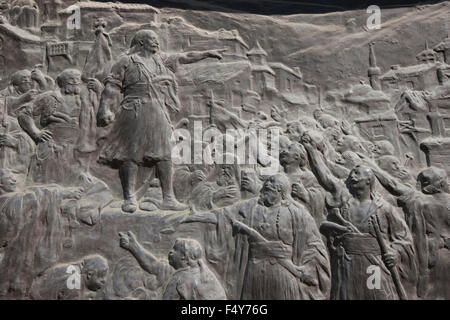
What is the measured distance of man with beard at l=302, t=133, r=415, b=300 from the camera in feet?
20.6

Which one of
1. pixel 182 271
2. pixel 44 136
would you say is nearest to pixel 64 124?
pixel 44 136

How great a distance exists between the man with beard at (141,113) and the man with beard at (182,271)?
57 cm

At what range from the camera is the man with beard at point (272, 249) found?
6.23 meters

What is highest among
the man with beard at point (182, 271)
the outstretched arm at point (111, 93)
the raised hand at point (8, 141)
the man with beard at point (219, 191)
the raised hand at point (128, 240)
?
the outstretched arm at point (111, 93)

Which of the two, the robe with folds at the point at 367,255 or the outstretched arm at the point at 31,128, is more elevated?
the outstretched arm at the point at 31,128

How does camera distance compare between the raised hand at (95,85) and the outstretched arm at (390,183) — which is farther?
the raised hand at (95,85)

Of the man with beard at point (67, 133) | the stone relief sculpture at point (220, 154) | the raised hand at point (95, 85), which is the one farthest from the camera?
the raised hand at point (95, 85)

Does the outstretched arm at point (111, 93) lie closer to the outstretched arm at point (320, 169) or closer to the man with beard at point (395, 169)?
the outstretched arm at point (320, 169)

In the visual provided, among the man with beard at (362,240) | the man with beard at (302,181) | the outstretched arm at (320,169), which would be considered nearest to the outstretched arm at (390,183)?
the man with beard at (362,240)

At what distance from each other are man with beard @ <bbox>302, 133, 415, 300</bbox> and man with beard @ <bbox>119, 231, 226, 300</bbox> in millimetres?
1570

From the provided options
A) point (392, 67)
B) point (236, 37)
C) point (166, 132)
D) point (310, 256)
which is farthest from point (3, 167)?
point (392, 67)

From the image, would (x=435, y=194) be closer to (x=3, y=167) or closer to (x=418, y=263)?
(x=418, y=263)

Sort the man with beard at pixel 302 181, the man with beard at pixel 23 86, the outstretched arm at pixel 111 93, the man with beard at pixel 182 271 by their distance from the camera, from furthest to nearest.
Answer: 1. the man with beard at pixel 23 86
2. the outstretched arm at pixel 111 93
3. the man with beard at pixel 302 181
4. the man with beard at pixel 182 271

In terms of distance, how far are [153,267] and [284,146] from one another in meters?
2.38
